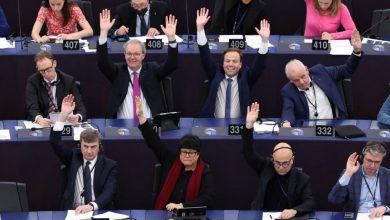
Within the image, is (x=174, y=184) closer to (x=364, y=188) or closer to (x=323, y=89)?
(x=364, y=188)

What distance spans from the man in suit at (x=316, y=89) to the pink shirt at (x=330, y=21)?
2.96 feet

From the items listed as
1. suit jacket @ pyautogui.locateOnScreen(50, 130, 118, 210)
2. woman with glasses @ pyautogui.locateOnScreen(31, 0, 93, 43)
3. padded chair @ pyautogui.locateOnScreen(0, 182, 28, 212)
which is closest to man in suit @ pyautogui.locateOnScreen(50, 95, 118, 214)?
suit jacket @ pyautogui.locateOnScreen(50, 130, 118, 210)

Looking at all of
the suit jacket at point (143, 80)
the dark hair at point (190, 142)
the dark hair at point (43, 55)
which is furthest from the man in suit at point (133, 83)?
the dark hair at point (190, 142)

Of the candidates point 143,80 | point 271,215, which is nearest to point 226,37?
point 143,80

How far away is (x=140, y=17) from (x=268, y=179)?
271 cm

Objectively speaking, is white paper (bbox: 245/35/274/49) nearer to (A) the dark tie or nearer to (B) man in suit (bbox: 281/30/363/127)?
(B) man in suit (bbox: 281/30/363/127)

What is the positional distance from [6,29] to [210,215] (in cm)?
356

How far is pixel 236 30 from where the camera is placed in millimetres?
10555

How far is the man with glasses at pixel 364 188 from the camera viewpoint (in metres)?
8.13

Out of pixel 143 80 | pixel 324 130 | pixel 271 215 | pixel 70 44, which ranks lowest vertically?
pixel 271 215

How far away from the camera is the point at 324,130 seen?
28.5ft

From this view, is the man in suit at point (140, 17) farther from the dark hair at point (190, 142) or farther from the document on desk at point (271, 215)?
the document on desk at point (271, 215)

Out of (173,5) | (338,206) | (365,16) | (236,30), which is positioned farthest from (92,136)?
(365,16)

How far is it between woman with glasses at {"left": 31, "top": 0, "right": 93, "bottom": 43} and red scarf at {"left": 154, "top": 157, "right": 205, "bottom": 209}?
2.32 meters
